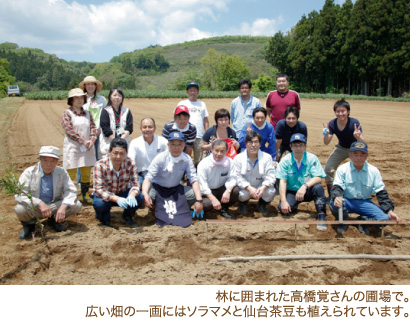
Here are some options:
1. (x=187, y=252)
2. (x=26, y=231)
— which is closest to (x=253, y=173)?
(x=187, y=252)

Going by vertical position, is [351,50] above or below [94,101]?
above

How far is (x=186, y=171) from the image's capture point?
14.9ft

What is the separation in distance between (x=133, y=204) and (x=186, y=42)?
583 ft

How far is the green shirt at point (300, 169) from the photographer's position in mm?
4469

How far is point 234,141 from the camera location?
5.09 meters

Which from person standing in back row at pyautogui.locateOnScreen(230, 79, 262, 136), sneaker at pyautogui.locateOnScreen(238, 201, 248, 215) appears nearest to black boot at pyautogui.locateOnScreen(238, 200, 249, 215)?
sneaker at pyautogui.locateOnScreen(238, 201, 248, 215)

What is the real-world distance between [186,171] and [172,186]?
1.00 feet

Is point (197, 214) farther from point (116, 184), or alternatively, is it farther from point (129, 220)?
point (116, 184)

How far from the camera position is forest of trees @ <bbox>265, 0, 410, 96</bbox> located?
109 ft

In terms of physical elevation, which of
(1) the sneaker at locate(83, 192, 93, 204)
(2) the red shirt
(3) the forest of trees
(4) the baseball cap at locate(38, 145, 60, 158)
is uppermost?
(3) the forest of trees

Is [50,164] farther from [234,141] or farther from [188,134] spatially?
[234,141]

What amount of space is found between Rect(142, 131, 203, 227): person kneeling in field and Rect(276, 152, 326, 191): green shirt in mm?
1244

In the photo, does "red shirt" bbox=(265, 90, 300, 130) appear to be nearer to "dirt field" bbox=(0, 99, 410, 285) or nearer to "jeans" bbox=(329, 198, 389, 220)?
"dirt field" bbox=(0, 99, 410, 285)

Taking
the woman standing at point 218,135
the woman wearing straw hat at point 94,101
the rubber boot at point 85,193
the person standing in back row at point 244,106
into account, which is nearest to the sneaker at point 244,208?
the woman standing at point 218,135
